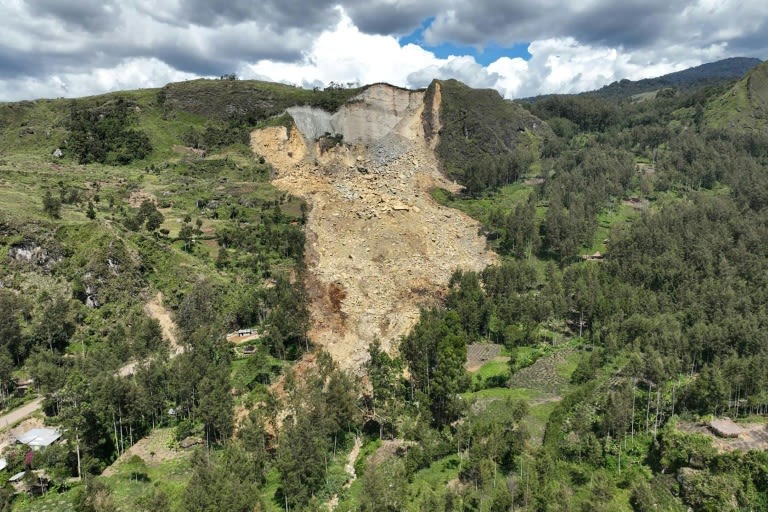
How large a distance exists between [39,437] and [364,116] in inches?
3641

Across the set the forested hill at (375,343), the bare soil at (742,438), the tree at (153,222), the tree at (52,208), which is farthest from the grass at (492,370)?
the tree at (52,208)

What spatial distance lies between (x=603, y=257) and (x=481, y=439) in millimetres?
54295

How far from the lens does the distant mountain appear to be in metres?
136

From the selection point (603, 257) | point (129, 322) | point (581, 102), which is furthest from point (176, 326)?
point (581, 102)

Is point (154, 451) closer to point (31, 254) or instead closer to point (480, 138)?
point (31, 254)

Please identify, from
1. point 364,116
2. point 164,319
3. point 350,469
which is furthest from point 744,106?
point 164,319

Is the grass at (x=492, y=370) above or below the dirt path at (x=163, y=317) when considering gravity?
below

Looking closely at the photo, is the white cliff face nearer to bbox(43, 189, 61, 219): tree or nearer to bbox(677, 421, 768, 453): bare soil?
bbox(43, 189, 61, 219): tree

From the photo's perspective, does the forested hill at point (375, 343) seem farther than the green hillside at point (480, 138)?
No

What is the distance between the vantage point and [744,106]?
143 m

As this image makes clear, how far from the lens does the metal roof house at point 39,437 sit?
3641cm

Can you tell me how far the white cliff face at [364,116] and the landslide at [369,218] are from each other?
248 mm

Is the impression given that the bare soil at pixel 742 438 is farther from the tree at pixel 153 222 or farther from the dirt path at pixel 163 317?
the tree at pixel 153 222

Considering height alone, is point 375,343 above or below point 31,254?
below
